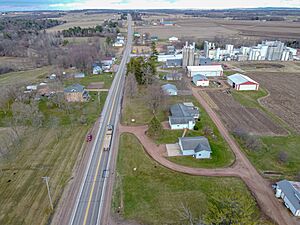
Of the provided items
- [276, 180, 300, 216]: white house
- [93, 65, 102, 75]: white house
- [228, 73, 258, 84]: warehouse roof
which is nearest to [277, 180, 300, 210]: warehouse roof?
[276, 180, 300, 216]: white house

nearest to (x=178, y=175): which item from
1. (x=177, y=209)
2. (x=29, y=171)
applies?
(x=177, y=209)

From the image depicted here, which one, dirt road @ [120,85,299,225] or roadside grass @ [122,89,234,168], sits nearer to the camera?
dirt road @ [120,85,299,225]

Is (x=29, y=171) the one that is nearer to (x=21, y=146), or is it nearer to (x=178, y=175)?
(x=21, y=146)

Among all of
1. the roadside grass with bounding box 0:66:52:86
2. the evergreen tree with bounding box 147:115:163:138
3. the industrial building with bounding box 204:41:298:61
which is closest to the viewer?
the evergreen tree with bounding box 147:115:163:138

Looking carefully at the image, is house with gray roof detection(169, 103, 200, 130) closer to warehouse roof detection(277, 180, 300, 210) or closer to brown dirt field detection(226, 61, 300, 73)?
warehouse roof detection(277, 180, 300, 210)

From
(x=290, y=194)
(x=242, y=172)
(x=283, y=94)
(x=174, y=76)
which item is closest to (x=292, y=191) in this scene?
(x=290, y=194)

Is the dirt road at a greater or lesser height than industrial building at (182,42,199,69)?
lesser

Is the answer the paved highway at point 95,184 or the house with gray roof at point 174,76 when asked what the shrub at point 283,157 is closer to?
the paved highway at point 95,184
